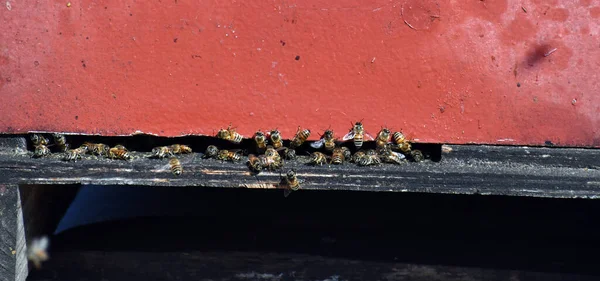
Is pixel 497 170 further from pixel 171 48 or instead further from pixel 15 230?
pixel 15 230

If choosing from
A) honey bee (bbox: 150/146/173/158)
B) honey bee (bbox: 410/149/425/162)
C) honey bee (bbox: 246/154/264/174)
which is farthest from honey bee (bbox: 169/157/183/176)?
honey bee (bbox: 410/149/425/162)

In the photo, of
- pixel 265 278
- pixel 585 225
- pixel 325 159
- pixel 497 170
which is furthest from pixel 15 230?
pixel 585 225

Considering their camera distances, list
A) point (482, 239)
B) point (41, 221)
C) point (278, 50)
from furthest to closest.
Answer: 1. point (482, 239)
2. point (41, 221)
3. point (278, 50)

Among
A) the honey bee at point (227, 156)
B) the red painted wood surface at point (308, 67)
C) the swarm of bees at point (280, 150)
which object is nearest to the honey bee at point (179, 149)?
the swarm of bees at point (280, 150)

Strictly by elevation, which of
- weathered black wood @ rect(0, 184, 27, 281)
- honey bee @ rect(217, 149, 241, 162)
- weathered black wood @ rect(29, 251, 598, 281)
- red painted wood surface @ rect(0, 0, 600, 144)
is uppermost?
red painted wood surface @ rect(0, 0, 600, 144)

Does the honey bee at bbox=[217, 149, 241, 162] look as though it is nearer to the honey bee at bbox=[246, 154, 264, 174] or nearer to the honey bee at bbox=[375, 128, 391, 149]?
the honey bee at bbox=[246, 154, 264, 174]

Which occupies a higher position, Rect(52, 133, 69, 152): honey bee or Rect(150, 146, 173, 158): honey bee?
Rect(52, 133, 69, 152): honey bee

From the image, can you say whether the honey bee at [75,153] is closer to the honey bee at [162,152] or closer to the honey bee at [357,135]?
the honey bee at [162,152]
